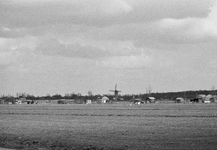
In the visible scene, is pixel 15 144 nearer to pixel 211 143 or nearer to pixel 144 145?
pixel 144 145

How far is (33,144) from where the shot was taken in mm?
30406

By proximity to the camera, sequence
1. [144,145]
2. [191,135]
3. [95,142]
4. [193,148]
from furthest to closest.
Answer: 1. [191,135]
2. [95,142]
3. [144,145]
4. [193,148]

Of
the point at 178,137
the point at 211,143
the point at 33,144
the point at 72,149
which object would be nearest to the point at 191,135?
the point at 178,137

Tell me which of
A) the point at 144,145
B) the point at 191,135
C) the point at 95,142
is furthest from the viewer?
the point at 191,135

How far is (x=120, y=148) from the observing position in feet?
85.0

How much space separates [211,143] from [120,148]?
240 inches

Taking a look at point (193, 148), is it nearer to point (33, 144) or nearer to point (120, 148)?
point (120, 148)

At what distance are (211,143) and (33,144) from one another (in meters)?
12.9

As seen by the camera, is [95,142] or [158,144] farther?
[95,142]

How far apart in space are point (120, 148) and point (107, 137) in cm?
636

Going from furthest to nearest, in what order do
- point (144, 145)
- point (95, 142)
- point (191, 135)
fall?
Answer: point (191, 135)
point (95, 142)
point (144, 145)

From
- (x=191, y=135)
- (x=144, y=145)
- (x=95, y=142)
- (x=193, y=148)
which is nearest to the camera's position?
(x=193, y=148)

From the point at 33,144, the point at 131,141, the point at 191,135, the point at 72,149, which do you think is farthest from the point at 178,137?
the point at 33,144

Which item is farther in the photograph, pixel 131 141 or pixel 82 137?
pixel 82 137
